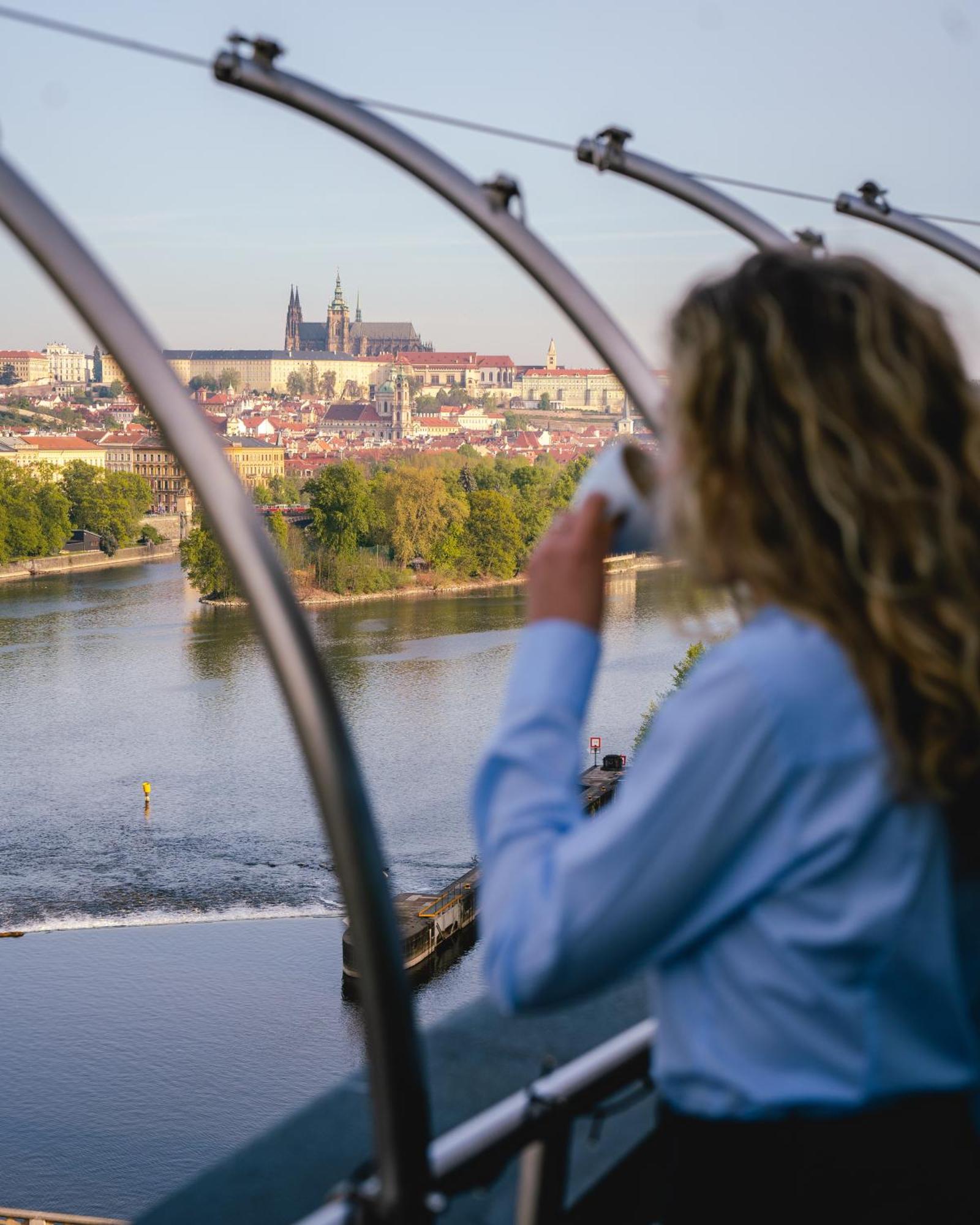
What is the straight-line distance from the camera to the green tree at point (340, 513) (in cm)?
2717

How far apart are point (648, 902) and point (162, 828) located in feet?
40.8

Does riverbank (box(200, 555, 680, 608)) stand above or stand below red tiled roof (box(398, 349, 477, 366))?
below

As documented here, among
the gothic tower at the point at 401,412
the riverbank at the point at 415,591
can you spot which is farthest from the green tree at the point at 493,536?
the gothic tower at the point at 401,412

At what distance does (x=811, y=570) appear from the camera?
17.5 inches

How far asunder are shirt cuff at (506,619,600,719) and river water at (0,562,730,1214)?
32mm

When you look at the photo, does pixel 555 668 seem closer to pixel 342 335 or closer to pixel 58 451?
pixel 58 451

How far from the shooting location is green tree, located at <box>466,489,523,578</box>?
2756cm

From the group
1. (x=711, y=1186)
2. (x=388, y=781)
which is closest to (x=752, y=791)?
(x=711, y=1186)

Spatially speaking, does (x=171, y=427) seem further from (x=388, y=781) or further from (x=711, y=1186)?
(x=388, y=781)

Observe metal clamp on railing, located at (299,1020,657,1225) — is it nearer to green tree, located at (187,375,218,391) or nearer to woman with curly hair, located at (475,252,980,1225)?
woman with curly hair, located at (475,252,980,1225)

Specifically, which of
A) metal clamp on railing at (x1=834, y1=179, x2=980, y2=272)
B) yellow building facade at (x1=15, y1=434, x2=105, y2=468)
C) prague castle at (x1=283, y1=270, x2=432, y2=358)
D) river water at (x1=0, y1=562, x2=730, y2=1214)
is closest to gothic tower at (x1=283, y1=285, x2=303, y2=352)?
prague castle at (x1=283, y1=270, x2=432, y2=358)

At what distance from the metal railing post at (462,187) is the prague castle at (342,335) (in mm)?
71184

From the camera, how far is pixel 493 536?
27594 millimetres

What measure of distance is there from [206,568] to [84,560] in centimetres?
743
